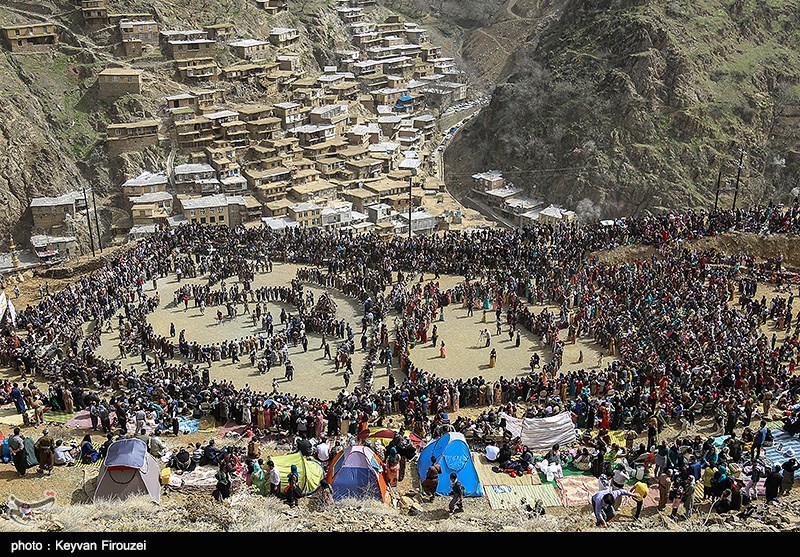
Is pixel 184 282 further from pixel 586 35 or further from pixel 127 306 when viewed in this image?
pixel 586 35

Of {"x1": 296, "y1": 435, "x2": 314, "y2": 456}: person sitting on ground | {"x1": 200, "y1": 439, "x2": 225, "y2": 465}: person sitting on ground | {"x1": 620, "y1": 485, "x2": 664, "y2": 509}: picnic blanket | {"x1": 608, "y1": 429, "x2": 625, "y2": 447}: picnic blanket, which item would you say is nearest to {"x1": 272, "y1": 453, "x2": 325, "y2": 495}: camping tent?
{"x1": 296, "y1": 435, "x2": 314, "y2": 456}: person sitting on ground

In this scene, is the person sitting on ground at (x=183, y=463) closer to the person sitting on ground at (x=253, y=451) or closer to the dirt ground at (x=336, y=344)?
the person sitting on ground at (x=253, y=451)

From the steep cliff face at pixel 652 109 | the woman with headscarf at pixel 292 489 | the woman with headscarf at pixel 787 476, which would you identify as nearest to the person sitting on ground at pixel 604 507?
the woman with headscarf at pixel 787 476

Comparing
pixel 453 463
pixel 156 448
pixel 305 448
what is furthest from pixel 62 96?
pixel 453 463

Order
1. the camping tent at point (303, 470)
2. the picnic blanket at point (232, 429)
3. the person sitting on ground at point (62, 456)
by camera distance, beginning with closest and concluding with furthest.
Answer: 1. the camping tent at point (303, 470)
2. the person sitting on ground at point (62, 456)
3. the picnic blanket at point (232, 429)

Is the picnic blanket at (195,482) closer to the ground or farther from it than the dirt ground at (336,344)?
farther from it

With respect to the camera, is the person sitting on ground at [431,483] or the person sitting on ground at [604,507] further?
the person sitting on ground at [431,483]

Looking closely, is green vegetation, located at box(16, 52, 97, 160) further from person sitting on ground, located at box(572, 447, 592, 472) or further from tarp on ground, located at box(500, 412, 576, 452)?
person sitting on ground, located at box(572, 447, 592, 472)
